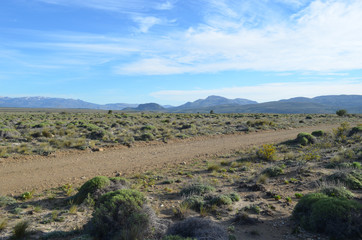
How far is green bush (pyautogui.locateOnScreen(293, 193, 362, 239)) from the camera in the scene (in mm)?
4789

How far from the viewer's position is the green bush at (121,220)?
4637 mm

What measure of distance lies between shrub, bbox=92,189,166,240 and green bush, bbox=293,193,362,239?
336 cm

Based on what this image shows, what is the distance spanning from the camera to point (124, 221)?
196 inches

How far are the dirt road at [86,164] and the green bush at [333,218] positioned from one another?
7.15 m

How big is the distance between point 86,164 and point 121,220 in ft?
23.9

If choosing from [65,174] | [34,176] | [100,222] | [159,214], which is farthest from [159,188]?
[34,176]

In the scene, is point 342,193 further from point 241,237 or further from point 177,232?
point 177,232

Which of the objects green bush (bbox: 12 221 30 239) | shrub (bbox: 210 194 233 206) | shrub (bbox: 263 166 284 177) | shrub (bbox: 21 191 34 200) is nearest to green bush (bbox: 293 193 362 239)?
shrub (bbox: 210 194 233 206)

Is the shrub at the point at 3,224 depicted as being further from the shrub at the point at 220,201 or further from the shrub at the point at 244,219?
the shrub at the point at 244,219

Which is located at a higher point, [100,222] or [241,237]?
[100,222]

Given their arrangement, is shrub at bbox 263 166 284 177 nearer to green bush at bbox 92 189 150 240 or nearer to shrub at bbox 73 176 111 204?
green bush at bbox 92 189 150 240

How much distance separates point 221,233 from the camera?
463cm

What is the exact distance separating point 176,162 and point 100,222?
24.8 feet

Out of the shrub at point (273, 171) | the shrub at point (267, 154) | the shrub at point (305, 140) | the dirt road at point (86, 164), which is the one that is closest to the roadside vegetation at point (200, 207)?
the shrub at point (273, 171)
